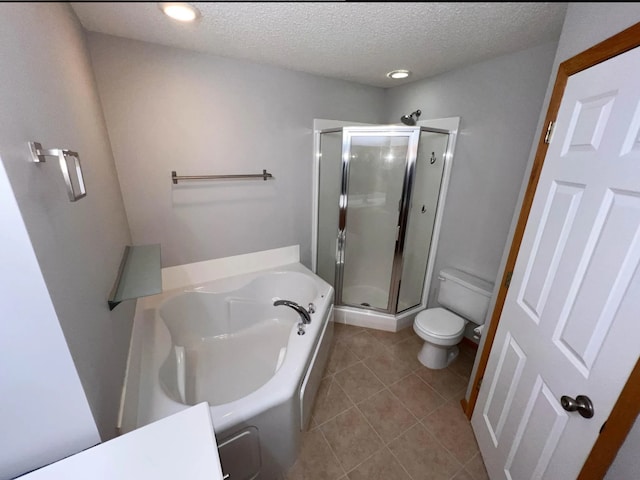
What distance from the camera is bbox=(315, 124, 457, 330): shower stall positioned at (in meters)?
2.18

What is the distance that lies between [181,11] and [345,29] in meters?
0.82

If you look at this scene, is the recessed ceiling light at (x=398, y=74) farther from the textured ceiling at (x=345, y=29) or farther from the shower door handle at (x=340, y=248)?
the shower door handle at (x=340, y=248)

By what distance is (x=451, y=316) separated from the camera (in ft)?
6.74

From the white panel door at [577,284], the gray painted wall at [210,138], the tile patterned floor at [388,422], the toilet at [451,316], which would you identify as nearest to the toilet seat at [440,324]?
the toilet at [451,316]

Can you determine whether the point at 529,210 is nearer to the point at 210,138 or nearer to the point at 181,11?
the point at 181,11

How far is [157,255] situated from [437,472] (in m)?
2.06

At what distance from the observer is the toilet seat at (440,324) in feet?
6.20

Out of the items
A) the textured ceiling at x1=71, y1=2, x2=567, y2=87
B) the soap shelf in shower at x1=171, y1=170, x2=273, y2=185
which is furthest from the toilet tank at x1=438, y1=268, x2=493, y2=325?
the soap shelf in shower at x1=171, y1=170, x2=273, y2=185

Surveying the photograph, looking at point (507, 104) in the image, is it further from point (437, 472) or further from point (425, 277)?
point (437, 472)

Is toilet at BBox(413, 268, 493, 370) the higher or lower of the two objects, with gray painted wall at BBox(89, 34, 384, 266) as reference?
lower

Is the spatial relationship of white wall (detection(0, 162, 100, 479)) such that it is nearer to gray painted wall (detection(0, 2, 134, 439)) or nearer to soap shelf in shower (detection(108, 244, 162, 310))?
gray painted wall (detection(0, 2, 134, 439))

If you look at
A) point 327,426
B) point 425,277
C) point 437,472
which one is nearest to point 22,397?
point 327,426

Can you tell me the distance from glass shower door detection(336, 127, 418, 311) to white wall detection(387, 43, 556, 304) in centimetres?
42

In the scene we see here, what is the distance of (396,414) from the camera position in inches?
65.3
